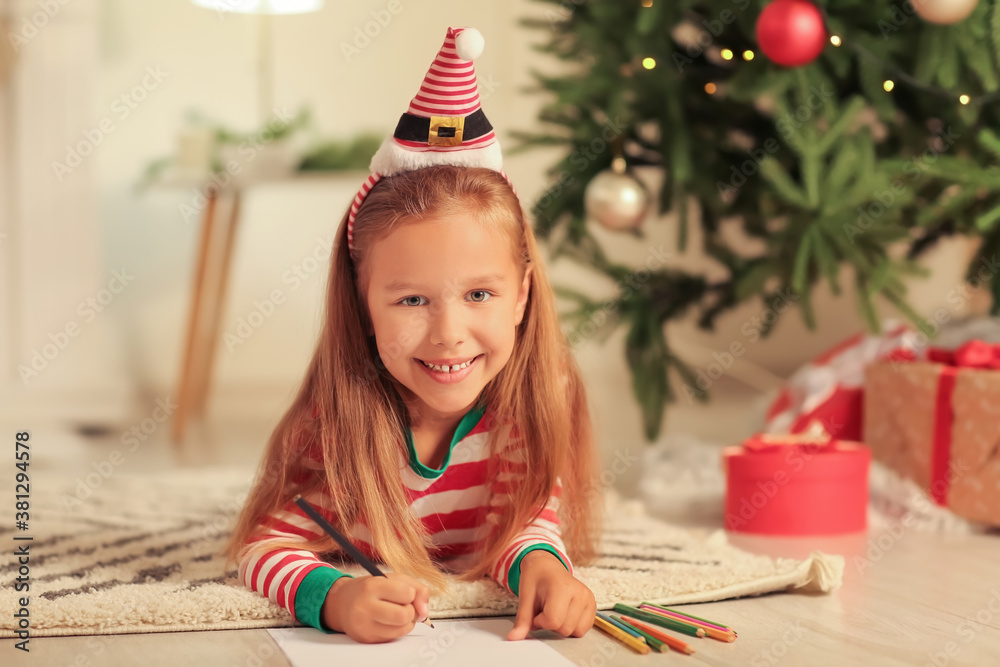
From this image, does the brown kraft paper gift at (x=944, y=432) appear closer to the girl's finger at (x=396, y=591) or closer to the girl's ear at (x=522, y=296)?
the girl's ear at (x=522, y=296)

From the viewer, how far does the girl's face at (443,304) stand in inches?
35.9

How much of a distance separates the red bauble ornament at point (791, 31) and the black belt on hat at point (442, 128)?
670 mm

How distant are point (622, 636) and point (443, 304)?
33cm

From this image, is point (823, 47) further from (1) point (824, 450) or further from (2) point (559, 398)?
(2) point (559, 398)

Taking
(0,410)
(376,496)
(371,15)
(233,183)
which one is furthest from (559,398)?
(371,15)

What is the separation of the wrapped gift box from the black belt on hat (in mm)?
808

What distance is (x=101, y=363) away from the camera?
280 centimetres

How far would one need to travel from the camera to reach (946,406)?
139 centimetres

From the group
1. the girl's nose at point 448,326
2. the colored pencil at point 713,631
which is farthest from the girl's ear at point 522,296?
the colored pencil at point 713,631

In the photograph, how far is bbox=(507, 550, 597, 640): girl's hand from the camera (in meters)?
0.84

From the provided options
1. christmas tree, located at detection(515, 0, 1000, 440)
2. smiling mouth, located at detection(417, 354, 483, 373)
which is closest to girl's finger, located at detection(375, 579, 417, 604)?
smiling mouth, located at detection(417, 354, 483, 373)

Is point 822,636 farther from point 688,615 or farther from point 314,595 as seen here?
point 314,595

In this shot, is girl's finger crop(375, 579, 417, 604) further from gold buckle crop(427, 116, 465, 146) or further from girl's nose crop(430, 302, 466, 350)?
gold buckle crop(427, 116, 465, 146)

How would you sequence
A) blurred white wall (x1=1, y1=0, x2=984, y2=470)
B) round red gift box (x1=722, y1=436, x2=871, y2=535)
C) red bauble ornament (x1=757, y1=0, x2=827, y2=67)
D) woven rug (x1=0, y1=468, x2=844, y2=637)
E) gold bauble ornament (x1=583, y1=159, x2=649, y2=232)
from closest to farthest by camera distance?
woven rug (x1=0, y1=468, x2=844, y2=637) → round red gift box (x1=722, y1=436, x2=871, y2=535) → red bauble ornament (x1=757, y1=0, x2=827, y2=67) → gold bauble ornament (x1=583, y1=159, x2=649, y2=232) → blurred white wall (x1=1, y1=0, x2=984, y2=470)
